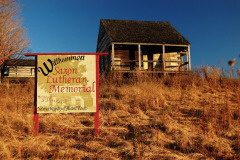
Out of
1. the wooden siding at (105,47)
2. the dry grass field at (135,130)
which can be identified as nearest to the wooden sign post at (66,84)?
the dry grass field at (135,130)

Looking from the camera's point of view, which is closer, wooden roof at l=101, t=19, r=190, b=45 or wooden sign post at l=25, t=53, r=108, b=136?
wooden sign post at l=25, t=53, r=108, b=136

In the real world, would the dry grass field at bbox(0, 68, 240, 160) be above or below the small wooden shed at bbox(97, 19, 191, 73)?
below

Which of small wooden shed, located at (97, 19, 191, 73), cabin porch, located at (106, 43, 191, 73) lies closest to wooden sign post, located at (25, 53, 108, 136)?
small wooden shed, located at (97, 19, 191, 73)

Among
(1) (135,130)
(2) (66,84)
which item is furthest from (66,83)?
(1) (135,130)

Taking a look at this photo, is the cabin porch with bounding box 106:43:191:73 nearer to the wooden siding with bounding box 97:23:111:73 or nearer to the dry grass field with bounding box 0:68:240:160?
the wooden siding with bounding box 97:23:111:73

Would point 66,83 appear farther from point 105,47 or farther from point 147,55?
point 147,55

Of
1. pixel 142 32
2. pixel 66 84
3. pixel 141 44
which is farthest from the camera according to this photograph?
pixel 142 32

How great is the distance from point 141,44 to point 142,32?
2009mm

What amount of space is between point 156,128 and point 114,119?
121cm

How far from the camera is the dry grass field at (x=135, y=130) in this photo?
10.8 feet

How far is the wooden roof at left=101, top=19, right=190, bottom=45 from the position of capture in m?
13.8

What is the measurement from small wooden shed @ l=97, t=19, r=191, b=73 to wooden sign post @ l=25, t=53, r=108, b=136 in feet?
28.6

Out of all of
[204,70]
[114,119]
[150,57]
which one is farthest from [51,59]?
[150,57]

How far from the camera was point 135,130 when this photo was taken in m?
4.25
